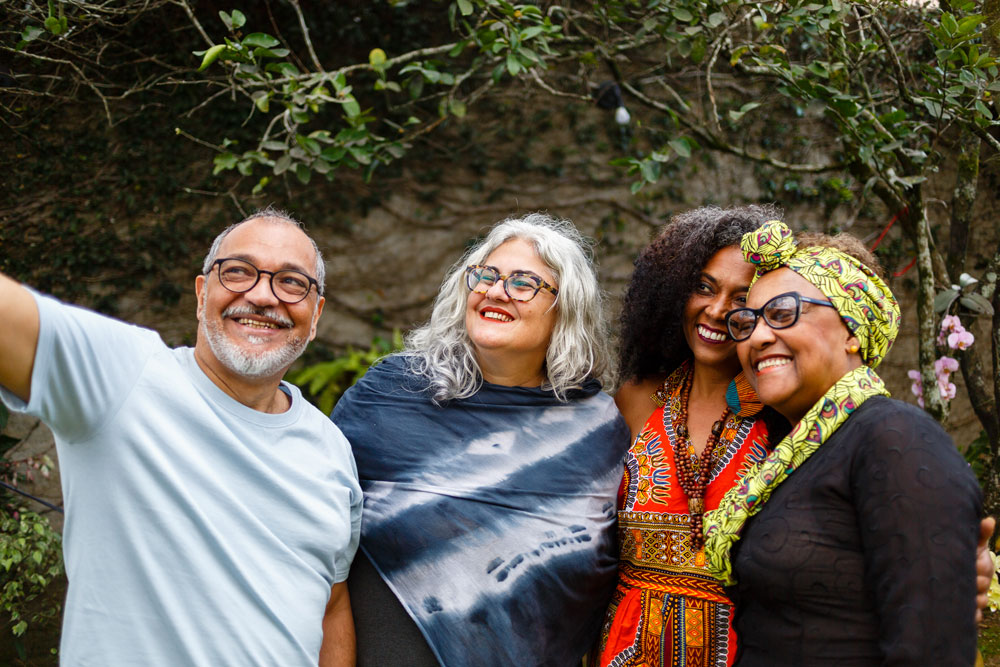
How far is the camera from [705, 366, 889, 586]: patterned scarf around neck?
1.80m

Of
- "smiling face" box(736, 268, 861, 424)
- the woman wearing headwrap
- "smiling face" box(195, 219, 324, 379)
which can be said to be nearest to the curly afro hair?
the woman wearing headwrap

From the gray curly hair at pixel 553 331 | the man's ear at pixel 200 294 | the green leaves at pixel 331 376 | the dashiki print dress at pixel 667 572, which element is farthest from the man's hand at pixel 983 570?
the green leaves at pixel 331 376

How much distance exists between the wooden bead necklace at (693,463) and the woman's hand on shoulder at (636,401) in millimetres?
176

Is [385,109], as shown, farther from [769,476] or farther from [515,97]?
[769,476]

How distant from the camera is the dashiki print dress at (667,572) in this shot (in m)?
2.29

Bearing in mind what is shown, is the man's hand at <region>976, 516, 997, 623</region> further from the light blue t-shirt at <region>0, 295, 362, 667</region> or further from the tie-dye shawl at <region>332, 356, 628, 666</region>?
the light blue t-shirt at <region>0, 295, 362, 667</region>

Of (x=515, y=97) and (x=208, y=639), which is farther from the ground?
(x=515, y=97)

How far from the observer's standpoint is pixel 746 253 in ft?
6.84

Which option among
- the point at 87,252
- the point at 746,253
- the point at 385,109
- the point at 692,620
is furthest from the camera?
the point at 385,109

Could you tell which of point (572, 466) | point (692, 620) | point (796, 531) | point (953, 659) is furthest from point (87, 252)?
point (953, 659)

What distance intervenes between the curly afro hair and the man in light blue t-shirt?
123 centimetres

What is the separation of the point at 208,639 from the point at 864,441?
59.2 inches

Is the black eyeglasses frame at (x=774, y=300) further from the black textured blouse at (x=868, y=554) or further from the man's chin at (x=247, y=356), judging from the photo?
the man's chin at (x=247, y=356)

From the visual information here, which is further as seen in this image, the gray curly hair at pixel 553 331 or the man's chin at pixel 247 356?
the gray curly hair at pixel 553 331
